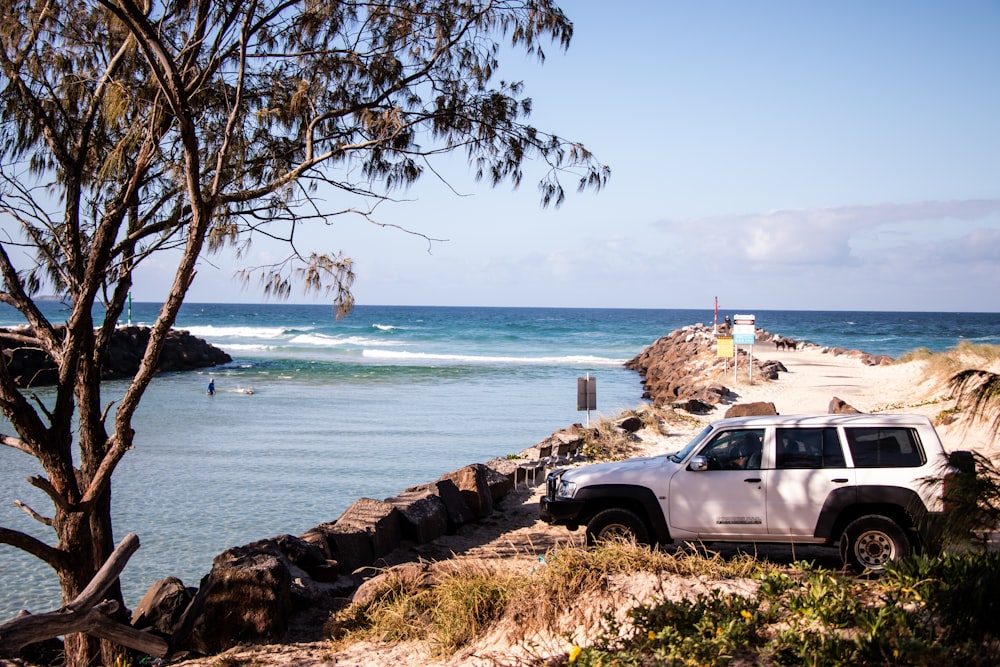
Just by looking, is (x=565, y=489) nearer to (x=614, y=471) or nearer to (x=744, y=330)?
(x=614, y=471)

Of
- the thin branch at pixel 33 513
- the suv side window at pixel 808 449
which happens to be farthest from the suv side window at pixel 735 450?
the thin branch at pixel 33 513

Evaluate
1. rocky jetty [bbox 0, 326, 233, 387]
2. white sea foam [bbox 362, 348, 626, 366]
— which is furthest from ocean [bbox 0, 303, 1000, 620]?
rocky jetty [bbox 0, 326, 233, 387]

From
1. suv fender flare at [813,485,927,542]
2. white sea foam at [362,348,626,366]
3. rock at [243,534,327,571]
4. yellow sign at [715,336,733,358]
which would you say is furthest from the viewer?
white sea foam at [362,348,626,366]

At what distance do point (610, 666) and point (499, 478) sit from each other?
845 cm

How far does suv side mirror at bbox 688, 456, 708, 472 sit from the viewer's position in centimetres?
882

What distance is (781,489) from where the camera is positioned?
8.62 meters

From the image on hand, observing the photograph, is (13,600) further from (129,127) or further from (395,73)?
(395,73)

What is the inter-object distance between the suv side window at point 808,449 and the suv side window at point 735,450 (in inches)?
8.5

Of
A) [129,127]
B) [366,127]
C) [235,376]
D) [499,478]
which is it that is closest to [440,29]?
[366,127]

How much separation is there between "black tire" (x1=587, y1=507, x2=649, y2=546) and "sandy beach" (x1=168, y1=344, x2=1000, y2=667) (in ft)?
1.28

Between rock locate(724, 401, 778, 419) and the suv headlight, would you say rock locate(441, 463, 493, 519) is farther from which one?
rock locate(724, 401, 778, 419)

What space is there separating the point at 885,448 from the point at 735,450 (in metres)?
1.49

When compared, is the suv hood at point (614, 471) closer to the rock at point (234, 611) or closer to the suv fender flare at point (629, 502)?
the suv fender flare at point (629, 502)

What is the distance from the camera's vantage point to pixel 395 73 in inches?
359
